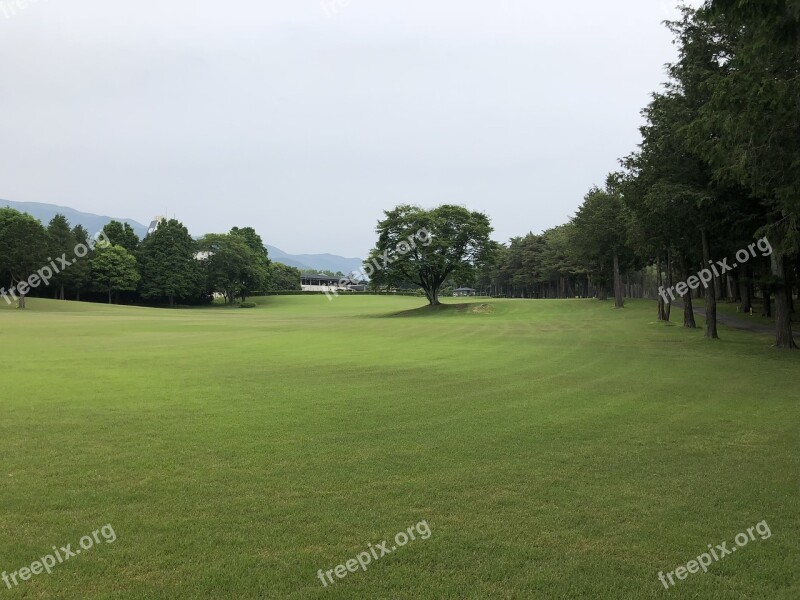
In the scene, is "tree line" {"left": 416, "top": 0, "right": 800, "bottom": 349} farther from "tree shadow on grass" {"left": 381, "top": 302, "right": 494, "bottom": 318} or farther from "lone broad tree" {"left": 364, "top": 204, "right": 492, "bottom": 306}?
"lone broad tree" {"left": 364, "top": 204, "right": 492, "bottom": 306}

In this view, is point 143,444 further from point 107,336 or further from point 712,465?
point 107,336

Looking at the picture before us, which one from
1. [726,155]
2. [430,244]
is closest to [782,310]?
[726,155]

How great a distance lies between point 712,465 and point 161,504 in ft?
21.2

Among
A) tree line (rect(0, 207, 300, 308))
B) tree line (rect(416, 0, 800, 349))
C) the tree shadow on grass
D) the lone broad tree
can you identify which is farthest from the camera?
tree line (rect(0, 207, 300, 308))

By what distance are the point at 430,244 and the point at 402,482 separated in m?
48.6

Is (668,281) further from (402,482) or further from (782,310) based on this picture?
(402,482)

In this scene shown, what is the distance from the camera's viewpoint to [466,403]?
420 inches

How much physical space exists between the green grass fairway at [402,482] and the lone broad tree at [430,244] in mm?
41035

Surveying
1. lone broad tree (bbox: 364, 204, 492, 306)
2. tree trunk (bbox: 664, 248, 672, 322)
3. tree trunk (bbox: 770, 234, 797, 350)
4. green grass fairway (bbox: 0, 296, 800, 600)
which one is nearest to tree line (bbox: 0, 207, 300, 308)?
lone broad tree (bbox: 364, 204, 492, 306)


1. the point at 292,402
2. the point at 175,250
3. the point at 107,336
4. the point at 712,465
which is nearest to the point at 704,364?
the point at 712,465

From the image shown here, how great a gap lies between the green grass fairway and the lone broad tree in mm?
41035

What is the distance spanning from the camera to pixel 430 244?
54031 millimetres

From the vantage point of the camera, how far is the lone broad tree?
54594 millimetres

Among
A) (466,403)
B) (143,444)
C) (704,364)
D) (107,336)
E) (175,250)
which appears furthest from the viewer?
(175,250)
